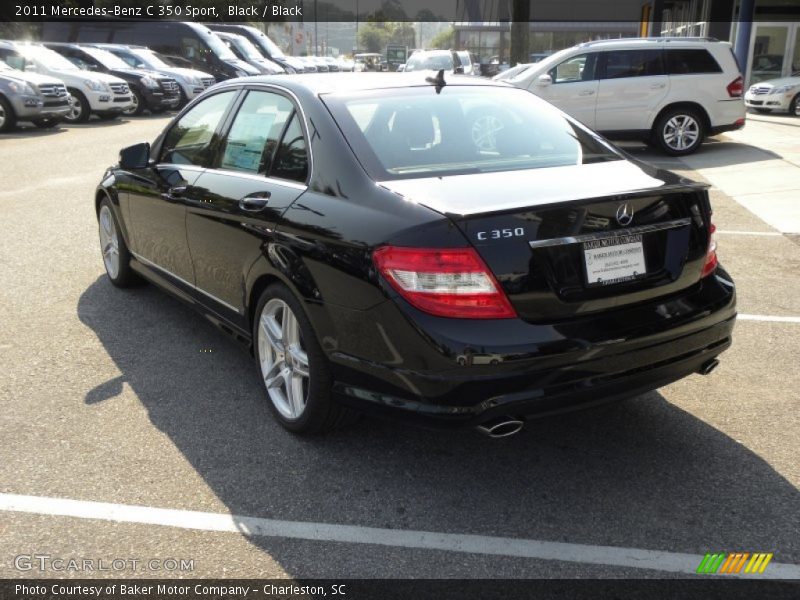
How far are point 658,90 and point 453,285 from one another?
1184 cm

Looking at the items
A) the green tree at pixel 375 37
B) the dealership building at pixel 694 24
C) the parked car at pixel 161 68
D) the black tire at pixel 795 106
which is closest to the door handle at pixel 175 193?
the black tire at pixel 795 106

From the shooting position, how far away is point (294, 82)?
4.12m

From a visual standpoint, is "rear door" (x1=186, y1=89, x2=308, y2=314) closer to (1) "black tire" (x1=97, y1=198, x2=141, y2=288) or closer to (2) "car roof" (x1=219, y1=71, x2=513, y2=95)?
(2) "car roof" (x1=219, y1=71, x2=513, y2=95)

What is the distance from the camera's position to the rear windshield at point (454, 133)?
358 centimetres

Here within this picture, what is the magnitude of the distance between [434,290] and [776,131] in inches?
634

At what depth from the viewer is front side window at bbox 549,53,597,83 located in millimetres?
13883

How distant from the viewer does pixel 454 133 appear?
3.84 m

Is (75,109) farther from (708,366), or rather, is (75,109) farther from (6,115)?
(708,366)

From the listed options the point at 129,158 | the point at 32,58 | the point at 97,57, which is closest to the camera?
the point at 129,158

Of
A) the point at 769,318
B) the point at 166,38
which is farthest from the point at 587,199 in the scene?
the point at 166,38

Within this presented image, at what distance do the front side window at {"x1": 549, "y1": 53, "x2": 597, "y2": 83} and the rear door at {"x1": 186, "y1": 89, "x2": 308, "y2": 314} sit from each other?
419 inches

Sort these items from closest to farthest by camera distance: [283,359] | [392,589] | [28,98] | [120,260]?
1. [392,589]
2. [283,359]
3. [120,260]
4. [28,98]

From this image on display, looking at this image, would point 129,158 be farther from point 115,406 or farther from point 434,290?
point 434,290

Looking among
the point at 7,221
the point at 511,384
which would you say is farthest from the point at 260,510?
the point at 7,221
